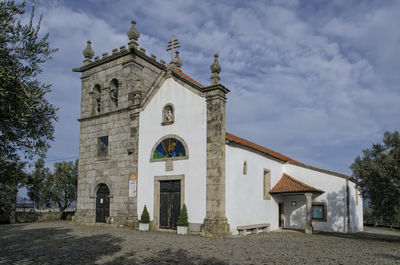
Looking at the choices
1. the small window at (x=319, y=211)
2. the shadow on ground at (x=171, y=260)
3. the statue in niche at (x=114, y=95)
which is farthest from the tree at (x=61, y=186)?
the shadow on ground at (x=171, y=260)

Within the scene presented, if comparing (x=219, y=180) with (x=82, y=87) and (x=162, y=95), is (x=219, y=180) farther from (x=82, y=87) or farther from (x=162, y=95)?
(x=82, y=87)

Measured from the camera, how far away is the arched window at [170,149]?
56.3 feet

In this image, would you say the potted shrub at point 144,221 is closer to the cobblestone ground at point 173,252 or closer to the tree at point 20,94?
the cobblestone ground at point 173,252

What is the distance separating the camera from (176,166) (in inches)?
676

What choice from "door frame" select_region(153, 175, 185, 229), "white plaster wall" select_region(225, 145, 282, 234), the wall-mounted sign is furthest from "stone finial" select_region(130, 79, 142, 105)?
"white plaster wall" select_region(225, 145, 282, 234)

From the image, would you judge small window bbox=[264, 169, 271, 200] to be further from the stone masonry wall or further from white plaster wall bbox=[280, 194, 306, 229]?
the stone masonry wall

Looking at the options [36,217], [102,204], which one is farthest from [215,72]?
[36,217]

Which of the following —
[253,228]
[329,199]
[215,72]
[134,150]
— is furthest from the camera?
[329,199]

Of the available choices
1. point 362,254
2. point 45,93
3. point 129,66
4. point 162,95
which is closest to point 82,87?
point 129,66

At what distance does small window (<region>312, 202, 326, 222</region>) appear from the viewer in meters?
20.8

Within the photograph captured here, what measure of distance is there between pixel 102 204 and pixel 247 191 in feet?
29.8

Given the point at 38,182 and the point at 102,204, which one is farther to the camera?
the point at 38,182

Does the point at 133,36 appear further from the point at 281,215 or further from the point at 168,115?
the point at 281,215

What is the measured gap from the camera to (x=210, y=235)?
49.8ft
